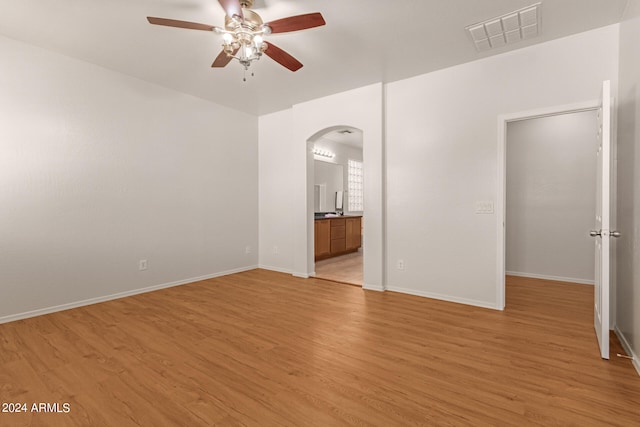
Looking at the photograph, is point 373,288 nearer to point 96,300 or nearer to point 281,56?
point 281,56

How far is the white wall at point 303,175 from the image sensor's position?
4.07 metres

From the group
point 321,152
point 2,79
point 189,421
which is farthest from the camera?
point 321,152

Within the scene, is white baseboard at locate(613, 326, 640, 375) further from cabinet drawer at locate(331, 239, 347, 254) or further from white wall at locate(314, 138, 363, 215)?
white wall at locate(314, 138, 363, 215)

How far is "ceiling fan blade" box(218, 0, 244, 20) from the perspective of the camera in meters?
2.05

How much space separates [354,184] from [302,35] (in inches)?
229

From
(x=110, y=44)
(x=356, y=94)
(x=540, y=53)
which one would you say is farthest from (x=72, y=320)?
(x=540, y=53)

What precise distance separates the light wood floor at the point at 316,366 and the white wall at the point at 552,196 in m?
1.36

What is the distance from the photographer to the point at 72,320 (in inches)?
118

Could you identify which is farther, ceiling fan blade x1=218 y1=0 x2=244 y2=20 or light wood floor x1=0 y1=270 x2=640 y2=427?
ceiling fan blade x1=218 y1=0 x2=244 y2=20

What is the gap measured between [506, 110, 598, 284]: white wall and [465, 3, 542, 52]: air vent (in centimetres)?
163

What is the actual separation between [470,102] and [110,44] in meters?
3.94

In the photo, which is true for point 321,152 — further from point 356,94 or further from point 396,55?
point 396,55

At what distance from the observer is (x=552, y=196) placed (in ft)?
15.2

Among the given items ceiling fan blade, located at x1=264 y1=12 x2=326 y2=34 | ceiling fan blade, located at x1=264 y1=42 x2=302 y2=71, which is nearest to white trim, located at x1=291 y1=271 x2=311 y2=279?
ceiling fan blade, located at x1=264 y1=42 x2=302 y2=71
